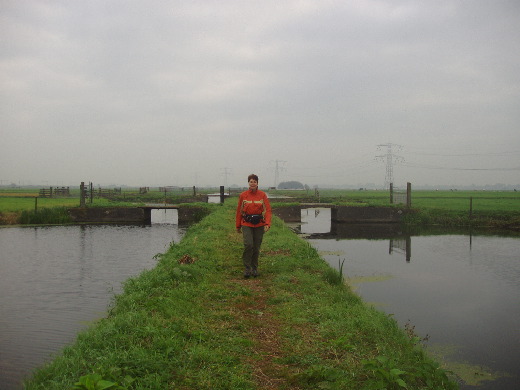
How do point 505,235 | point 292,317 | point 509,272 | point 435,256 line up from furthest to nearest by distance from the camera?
point 505,235 → point 435,256 → point 509,272 → point 292,317

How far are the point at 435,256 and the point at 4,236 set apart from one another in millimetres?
21583

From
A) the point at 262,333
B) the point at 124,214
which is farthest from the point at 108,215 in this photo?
the point at 262,333

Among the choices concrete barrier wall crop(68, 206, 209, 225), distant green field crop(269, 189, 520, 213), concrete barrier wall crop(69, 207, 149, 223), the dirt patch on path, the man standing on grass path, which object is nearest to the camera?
the dirt patch on path

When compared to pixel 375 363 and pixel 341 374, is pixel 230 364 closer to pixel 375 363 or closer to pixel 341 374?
pixel 341 374

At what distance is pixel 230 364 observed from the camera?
430cm

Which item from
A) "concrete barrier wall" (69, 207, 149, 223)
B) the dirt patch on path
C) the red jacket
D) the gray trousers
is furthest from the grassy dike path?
"concrete barrier wall" (69, 207, 149, 223)

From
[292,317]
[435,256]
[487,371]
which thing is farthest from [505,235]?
[292,317]

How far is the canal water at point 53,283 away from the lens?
7125 mm

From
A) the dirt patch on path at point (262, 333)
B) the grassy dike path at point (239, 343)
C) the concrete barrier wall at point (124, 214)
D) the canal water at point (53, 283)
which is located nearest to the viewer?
the grassy dike path at point (239, 343)

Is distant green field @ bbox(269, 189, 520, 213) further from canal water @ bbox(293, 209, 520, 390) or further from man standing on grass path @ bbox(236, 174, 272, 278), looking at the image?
→ man standing on grass path @ bbox(236, 174, 272, 278)

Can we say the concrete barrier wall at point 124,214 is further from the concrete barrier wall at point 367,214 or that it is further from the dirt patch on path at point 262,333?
the dirt patch on path at point 262,333

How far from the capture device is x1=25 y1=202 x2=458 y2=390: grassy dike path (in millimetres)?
3963

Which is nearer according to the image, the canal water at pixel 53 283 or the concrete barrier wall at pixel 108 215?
the canal water at pixel 53 283

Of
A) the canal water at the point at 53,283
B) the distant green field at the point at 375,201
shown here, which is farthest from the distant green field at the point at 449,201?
the canal water at the point at 53,283
